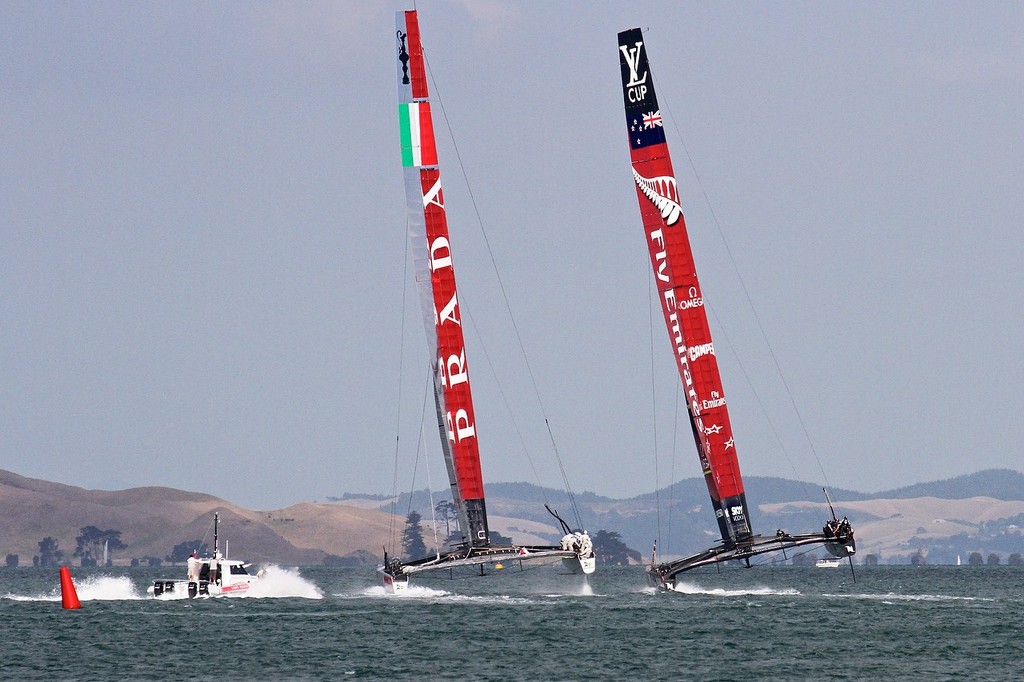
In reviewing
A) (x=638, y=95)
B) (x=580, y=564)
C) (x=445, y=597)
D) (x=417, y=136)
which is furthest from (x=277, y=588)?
(x=638, y=95)

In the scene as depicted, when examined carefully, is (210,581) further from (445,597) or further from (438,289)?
(438,289)

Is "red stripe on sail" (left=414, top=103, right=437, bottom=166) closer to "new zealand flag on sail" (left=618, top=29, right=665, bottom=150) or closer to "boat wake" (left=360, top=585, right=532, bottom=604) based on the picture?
"new zealand flag on sail" (left=618, top=29, right=665, bottom=150)

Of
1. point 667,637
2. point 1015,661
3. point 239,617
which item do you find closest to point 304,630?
point 239,617

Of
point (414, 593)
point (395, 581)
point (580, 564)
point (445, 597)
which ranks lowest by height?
point (580, 564)

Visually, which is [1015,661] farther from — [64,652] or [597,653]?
[64,652]

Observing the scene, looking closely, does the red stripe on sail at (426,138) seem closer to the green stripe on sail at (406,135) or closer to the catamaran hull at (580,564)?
the green stripe on sail at (406,135)

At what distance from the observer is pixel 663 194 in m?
75.8

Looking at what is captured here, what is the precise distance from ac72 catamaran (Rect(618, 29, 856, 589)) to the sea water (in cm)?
448

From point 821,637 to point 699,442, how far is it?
13.2 meters

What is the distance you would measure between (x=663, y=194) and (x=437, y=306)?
442 inches

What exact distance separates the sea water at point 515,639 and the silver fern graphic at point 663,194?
17.3m

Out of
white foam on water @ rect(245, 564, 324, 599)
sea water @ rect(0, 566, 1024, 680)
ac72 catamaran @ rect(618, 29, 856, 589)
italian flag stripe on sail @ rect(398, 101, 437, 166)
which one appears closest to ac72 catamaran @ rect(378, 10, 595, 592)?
italian flag stripe on sail @ rect(398, 101, 437, 166)

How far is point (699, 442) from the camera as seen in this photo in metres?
75.1

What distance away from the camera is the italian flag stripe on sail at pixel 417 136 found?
76812mm
